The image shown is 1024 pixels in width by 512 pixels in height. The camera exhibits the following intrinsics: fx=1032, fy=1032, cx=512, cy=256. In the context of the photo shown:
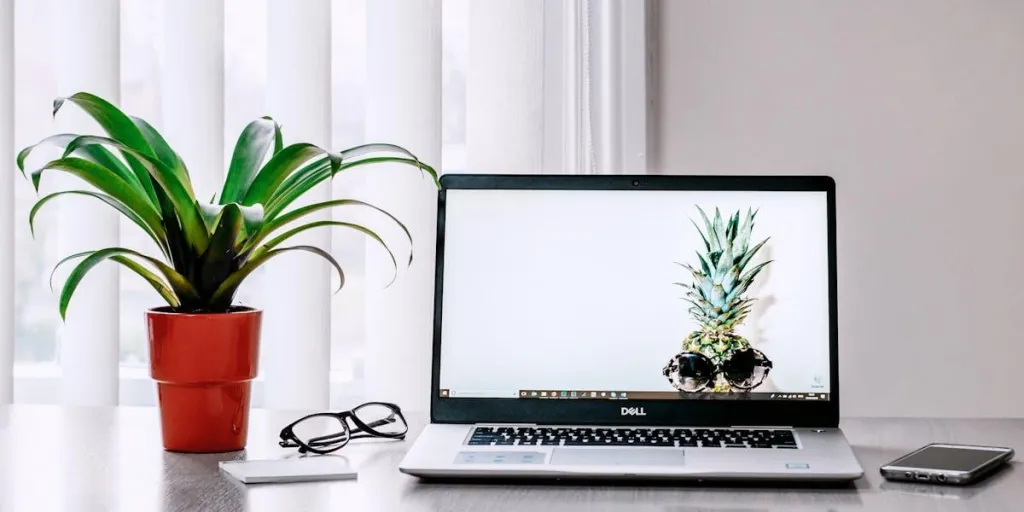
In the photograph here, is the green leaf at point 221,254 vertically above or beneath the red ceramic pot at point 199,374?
above

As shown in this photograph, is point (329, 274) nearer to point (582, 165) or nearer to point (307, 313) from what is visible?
point (307, 313)

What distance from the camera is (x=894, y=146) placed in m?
1.35

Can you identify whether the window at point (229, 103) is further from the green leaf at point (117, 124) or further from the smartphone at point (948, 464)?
the smartphone at point (948, 464)

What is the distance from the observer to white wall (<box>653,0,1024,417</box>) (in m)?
1.34

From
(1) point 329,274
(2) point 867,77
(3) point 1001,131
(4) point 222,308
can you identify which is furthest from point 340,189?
(3) point 1001,131

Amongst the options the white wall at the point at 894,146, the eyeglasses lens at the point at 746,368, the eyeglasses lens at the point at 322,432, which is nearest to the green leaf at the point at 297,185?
the eyeglasses lens at the point at 322,432

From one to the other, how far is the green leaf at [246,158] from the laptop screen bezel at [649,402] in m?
0.16

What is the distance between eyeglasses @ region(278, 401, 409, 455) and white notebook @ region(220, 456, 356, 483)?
0.07 m

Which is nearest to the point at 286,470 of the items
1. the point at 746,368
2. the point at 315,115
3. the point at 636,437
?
the point at 636,437

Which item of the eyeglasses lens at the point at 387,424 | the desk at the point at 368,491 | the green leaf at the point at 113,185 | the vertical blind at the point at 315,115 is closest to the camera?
the desk at the point at 368,491

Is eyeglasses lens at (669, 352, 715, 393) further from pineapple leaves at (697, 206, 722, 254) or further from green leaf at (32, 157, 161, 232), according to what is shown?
green leaf at (32, 157, 161, 232)

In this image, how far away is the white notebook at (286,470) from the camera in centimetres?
79

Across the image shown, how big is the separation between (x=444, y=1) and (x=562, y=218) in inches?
20.6

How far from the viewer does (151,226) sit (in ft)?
2.97
